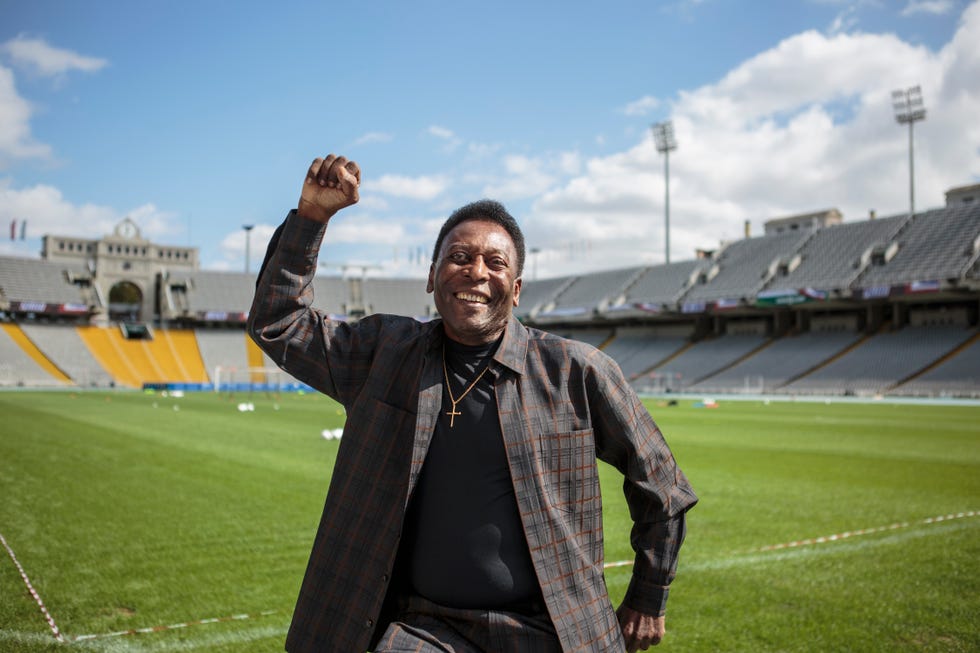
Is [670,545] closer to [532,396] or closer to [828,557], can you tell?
[532,396]

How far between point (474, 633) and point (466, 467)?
0.44 meters

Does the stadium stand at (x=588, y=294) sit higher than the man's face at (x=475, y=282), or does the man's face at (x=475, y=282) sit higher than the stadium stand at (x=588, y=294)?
the stadium stand at (x=588, y=294)

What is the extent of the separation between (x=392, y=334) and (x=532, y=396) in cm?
50

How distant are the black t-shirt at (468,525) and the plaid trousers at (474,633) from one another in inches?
1.3

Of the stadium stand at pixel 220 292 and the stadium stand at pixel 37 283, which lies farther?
the stadium stand at pixel 220 292

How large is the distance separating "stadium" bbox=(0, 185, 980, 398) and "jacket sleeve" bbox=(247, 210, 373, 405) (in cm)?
4033

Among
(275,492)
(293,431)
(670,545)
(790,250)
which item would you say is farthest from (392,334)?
(790,250)

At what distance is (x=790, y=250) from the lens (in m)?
54.0

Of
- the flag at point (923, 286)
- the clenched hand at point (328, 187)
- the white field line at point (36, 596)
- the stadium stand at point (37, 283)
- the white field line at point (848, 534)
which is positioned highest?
the stadium stand at point (37, 283)

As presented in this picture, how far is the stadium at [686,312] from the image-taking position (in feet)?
141

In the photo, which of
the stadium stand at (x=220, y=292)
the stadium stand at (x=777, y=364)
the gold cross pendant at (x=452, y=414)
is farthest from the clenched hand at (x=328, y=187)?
the stadium stand at (x=220, y=292)

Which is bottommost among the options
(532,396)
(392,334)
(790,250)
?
(532,396)

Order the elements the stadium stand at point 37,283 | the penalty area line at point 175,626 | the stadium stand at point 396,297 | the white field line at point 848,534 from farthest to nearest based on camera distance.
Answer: the stadium stand at point 396,297 → the stadium stand at point 37,283 → the white field line at point 848,534 → the penalty area line at point 175,626

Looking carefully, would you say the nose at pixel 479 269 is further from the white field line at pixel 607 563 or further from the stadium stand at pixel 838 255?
the stadium stand at pixel 838 255
